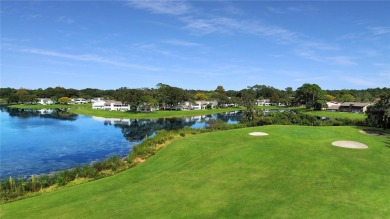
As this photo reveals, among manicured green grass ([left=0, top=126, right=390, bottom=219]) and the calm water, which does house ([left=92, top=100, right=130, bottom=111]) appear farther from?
A: manicured green grass ([left=0, top=126, right=390, bottom=219])

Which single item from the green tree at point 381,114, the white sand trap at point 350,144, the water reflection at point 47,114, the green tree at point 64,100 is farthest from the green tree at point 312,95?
the green tree at point 64,100

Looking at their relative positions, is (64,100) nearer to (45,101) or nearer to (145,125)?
(45,101)

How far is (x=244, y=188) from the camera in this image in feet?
65.4

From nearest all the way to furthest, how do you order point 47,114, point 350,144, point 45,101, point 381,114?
point 350,144
point 381,114
point 47,114
point 45,101

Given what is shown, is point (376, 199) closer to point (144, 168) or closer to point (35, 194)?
point (144, 168)

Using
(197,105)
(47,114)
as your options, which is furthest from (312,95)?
(47,114)

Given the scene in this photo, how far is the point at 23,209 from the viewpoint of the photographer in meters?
18.8

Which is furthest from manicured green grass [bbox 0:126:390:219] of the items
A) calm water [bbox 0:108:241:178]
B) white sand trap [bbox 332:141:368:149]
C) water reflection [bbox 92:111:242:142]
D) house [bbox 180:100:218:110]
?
house [bbox 180:100:218:110]

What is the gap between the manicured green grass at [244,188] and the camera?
16094 mm

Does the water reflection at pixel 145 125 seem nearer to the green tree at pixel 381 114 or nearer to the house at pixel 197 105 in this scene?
the green tree at pixel 381 114

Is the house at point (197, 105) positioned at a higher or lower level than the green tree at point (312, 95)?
lower

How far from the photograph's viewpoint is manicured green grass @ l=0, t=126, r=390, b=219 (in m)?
16.1

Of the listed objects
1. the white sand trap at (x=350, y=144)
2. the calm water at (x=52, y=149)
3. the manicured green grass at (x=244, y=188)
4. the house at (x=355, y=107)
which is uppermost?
the house at (x=355, y=107)

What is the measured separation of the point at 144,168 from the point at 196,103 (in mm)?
128990
